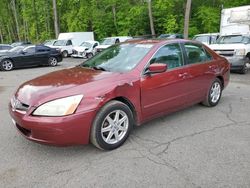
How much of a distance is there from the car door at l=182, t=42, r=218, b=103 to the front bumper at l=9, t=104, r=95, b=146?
2389mm

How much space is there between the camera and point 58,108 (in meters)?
3.45

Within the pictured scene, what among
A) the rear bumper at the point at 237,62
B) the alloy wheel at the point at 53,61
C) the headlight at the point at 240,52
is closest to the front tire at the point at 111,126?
the rear bumper at the point at 237,62

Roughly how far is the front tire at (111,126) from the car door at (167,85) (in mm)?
383

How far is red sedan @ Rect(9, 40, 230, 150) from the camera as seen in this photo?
348cm

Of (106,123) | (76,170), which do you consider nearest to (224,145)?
(106,123)

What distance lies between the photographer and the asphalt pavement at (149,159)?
3.15 m

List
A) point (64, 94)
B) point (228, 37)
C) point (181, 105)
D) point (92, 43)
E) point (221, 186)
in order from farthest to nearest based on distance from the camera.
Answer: point (92, 43), point (228, 37), point (181, 105), point (64, 94), point (221, 186)

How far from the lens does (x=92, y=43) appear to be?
2234 centimetres

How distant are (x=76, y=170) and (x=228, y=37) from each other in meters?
10.8

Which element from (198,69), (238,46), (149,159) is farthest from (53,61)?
(149,159)

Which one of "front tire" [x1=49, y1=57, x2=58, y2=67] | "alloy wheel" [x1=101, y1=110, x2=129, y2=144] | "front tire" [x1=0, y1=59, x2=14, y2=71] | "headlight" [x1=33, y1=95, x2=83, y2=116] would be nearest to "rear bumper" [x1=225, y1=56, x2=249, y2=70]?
"alloy wheel" [x1=101, y1=110, x2=129, y2=144]

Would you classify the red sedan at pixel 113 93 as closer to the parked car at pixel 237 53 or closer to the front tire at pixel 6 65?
the parked car at pixel 237 53

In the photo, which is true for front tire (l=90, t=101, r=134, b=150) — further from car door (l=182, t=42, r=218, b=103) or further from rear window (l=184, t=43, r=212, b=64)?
rear window (l=184, t=43, r=212, b=64)

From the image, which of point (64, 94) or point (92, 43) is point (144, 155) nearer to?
point (64, 94)
